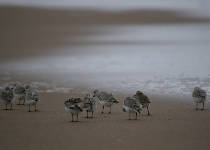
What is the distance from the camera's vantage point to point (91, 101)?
9.30m

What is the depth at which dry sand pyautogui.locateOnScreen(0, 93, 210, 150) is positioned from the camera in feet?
24.2

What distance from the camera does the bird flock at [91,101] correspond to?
29.2 ft

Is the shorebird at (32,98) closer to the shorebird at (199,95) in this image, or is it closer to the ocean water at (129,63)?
the ocean water at (129,63)

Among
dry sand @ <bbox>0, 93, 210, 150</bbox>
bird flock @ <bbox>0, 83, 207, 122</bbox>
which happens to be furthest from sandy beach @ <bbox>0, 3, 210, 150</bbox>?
bird flock @ <bbox>0, 83, 207, 122</bbox>

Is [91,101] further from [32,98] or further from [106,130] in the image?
[32,98]

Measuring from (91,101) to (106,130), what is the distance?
1.25 meters

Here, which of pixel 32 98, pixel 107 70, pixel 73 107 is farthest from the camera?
pixel 107 70

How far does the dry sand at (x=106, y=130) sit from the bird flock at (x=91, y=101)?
0.22 meters

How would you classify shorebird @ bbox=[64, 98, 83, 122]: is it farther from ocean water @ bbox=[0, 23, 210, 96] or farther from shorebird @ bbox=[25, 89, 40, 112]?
ocean water @ bbox=[0, 23, 210, 96]

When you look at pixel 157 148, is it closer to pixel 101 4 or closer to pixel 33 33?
pixel 33 33

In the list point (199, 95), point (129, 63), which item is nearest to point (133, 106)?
point (199, 95)

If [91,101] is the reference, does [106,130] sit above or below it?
below

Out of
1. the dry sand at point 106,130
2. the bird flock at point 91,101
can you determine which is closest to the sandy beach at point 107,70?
the dry sand at point 106,130

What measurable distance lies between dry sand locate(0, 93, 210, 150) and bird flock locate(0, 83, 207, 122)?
0.72ft
